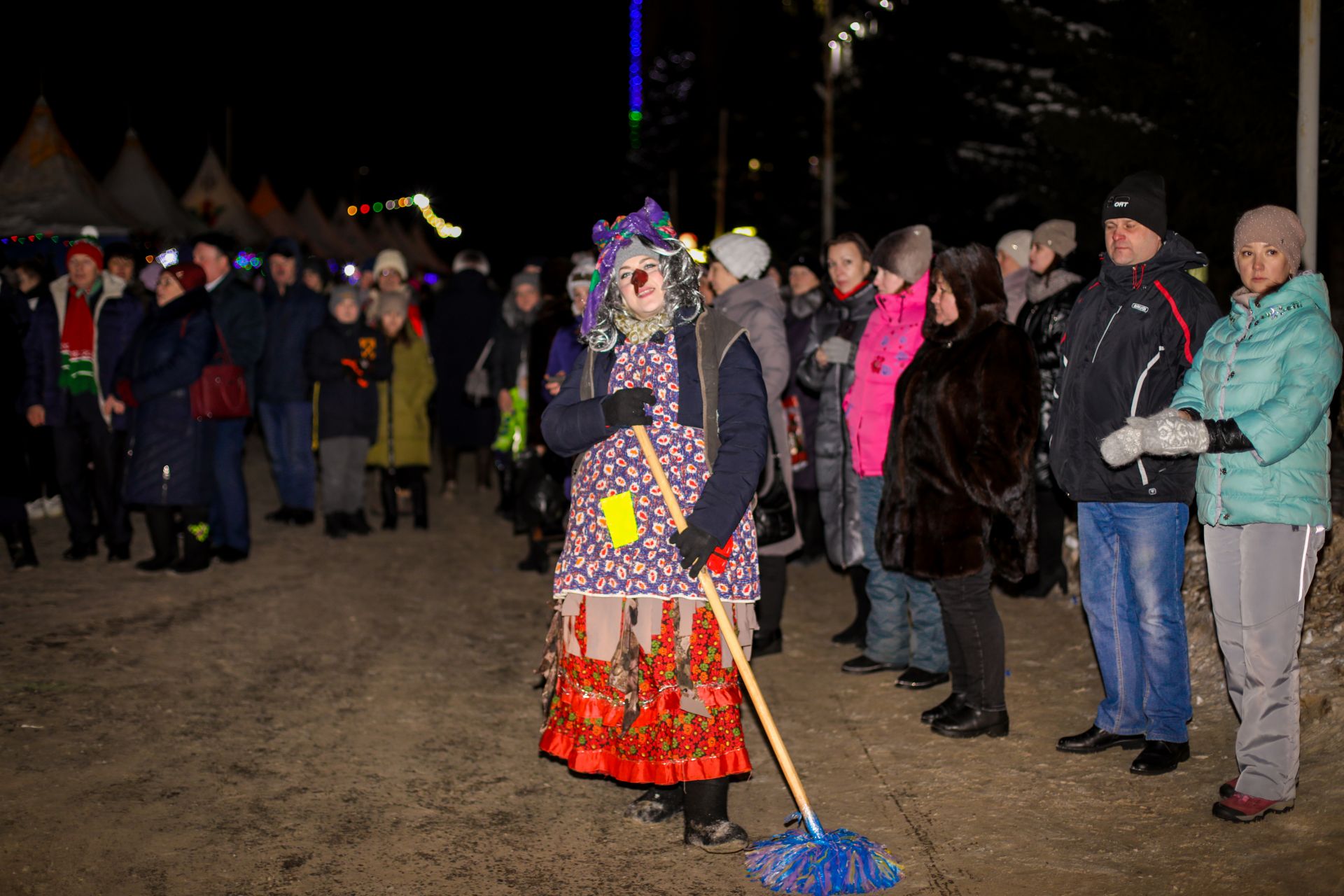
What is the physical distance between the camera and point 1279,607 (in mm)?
4441

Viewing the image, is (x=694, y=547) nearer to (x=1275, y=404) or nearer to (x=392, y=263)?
(x=1275, y=404)

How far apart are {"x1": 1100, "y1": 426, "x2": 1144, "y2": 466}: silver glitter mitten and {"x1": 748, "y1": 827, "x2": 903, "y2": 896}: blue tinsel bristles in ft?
5.17

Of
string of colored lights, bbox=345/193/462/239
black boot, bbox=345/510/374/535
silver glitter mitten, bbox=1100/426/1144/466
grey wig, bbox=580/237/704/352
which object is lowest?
black boot, bbox=345/510/374/535

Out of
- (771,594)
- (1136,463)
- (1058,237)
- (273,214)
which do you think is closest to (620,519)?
(1136,463)

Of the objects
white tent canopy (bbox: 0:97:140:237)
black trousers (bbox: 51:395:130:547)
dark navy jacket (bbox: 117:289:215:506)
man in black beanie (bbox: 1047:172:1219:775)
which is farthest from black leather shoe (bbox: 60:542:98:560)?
white tent canopy (bbox: 0:97:140:237)

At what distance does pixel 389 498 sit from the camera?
10883 mm

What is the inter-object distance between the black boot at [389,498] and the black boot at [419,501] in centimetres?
16

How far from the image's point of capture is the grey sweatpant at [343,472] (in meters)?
10.4

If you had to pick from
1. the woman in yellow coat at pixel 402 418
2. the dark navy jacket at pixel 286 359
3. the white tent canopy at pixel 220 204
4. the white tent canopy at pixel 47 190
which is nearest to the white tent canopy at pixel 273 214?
the white tent canopy at pixel 220 204

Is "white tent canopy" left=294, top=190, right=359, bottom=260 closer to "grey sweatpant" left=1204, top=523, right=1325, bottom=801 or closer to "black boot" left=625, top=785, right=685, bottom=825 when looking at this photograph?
"black boot" left=625, top=785, right=685, bottom=825

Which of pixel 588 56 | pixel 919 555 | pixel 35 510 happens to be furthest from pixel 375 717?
pixel 588 56

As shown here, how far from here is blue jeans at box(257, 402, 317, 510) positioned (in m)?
10.8

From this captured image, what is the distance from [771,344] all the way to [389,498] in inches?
199

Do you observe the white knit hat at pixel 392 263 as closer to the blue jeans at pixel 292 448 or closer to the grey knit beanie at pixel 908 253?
the blue jeans at pixel 292 448
